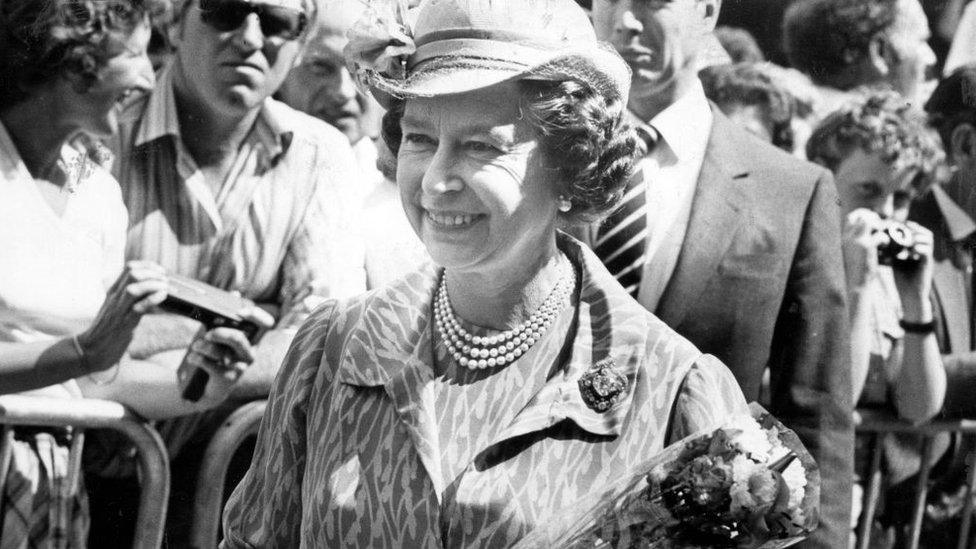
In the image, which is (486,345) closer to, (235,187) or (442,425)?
(442,425)

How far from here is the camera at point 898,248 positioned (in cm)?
407

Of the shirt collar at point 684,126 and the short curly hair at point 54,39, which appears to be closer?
the short curly hair at point 54,39

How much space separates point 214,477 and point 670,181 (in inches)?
52.4

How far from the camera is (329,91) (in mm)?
3717

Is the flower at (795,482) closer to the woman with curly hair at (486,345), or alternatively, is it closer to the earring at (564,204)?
the woman with curly hair at (486,345)

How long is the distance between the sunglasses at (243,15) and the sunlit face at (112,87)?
150mm

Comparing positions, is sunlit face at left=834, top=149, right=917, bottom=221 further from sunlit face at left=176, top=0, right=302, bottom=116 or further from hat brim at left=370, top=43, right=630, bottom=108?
hat brim at left=370, top=43, right=630, bottom=108

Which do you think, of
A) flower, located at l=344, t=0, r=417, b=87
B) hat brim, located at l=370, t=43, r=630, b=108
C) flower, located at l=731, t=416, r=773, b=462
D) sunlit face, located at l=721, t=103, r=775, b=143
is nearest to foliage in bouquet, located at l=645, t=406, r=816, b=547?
flower, located at l=731, t=416, r=773, b=462

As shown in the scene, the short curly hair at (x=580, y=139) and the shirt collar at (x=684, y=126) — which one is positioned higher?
the short curly hair at (x=580, y=139)

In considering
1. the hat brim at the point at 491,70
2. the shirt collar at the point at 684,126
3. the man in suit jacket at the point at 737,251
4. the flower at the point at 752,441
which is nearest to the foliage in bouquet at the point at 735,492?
the flower at the point at 752,441

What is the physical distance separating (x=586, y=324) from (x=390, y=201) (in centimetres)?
127

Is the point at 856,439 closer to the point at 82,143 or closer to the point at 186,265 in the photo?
the point at 186,265

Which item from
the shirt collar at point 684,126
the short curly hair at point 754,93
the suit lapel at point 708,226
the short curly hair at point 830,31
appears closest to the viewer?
the suit lapel at point 708,226

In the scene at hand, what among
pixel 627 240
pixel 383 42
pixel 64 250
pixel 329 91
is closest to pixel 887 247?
pixel 627 240
